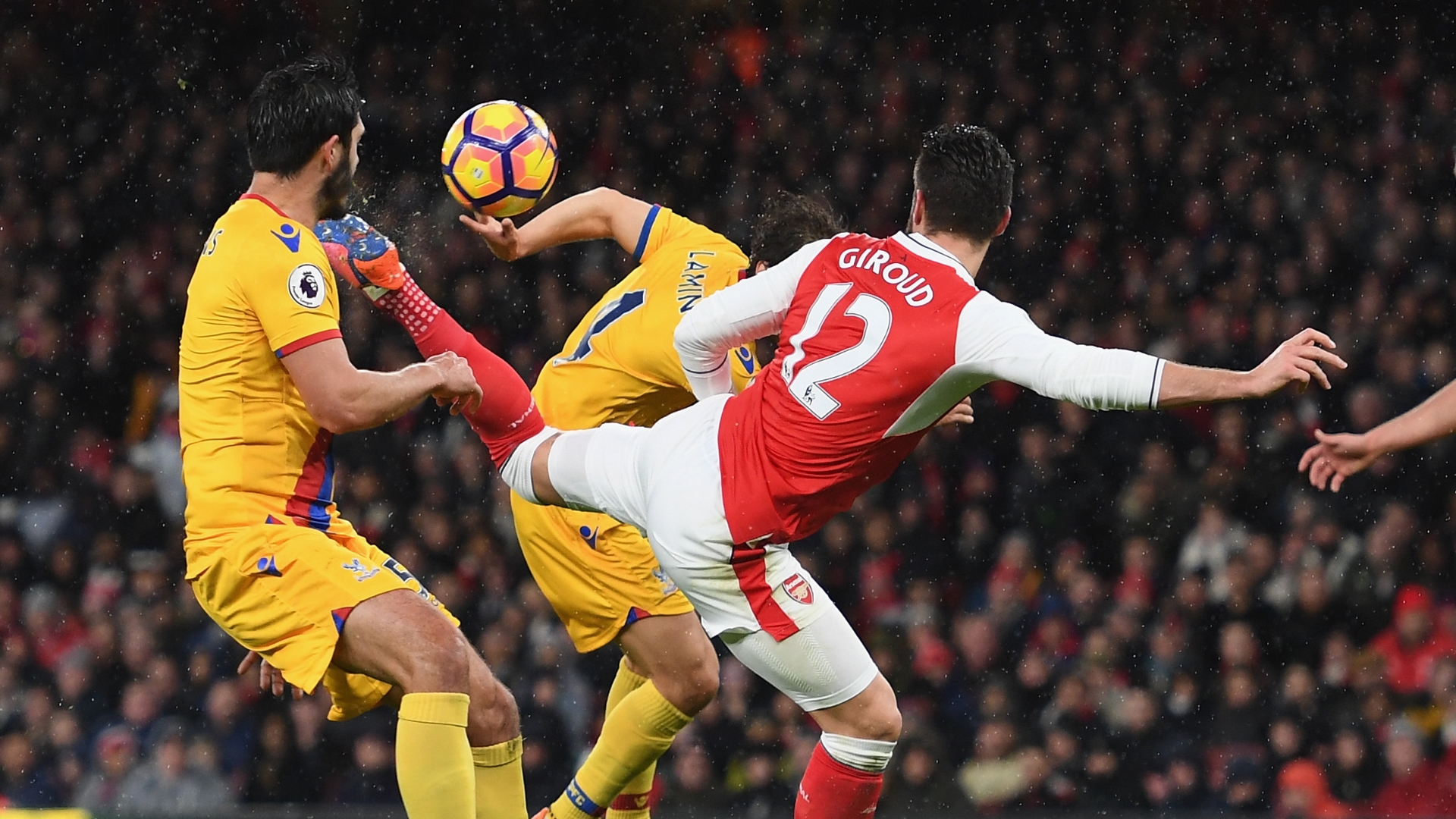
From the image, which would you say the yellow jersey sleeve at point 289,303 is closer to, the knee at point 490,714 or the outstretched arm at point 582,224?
the knee at point 490,714

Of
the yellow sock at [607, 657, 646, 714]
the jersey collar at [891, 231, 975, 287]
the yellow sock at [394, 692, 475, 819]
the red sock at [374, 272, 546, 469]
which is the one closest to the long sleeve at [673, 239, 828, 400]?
the jersey collar at [891, 231, 975, 287]

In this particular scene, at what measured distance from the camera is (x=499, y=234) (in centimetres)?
571

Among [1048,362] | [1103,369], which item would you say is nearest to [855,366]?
[1048,362]

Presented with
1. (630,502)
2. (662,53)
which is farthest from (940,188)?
(662,53)

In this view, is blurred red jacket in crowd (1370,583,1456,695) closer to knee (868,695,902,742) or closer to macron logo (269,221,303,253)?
knee (868,695,902,742)

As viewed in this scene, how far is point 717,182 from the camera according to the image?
1230 cm

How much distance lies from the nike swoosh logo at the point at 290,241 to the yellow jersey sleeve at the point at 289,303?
3 centimetres

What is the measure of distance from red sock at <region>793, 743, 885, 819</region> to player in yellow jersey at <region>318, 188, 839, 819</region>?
3.14 ft

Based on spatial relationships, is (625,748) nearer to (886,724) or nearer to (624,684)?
(624,684)

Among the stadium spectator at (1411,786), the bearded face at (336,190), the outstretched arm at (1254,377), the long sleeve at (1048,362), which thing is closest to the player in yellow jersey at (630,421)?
the bearded face at (336,190)

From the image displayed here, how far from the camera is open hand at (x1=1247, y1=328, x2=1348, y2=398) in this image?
4129 millimetres

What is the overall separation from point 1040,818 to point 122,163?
345 inches

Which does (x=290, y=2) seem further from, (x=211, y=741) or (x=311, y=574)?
(x=311, y=574)

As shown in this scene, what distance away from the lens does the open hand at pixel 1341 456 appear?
413cm
